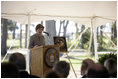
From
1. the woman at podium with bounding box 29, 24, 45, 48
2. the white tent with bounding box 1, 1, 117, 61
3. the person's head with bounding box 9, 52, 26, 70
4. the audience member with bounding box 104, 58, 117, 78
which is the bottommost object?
the audience member with bounding box 104, 58, 117, 78

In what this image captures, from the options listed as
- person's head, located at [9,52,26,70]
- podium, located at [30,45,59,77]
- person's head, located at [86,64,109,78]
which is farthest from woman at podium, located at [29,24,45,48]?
person's head, located at [86,64,109,78]

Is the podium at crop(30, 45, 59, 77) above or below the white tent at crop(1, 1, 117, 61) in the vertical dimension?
below

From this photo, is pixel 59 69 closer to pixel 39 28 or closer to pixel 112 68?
pixel 112 68

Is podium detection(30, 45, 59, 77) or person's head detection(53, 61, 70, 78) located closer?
person's head detection(53, 61, 70, 78)

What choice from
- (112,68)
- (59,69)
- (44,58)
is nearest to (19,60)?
(59,69)

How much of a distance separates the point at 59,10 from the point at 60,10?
0.03 meters

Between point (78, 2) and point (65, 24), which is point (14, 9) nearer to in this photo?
point (78, 2)

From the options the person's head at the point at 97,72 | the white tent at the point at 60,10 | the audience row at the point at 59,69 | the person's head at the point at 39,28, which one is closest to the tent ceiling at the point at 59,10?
the white tent at the point at 60,10

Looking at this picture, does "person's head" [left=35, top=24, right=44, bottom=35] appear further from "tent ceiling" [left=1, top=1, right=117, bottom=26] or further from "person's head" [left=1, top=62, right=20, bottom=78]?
"person's head" [left=1, top=62, right=20, bottom=78]

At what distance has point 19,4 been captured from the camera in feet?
17.4

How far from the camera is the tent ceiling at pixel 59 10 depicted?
5.35 metres

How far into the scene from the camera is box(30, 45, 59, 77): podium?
3.44 meters

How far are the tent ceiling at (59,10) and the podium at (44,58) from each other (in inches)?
75.3

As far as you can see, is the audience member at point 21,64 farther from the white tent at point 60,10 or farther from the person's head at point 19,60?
the white tent at point 60,10
